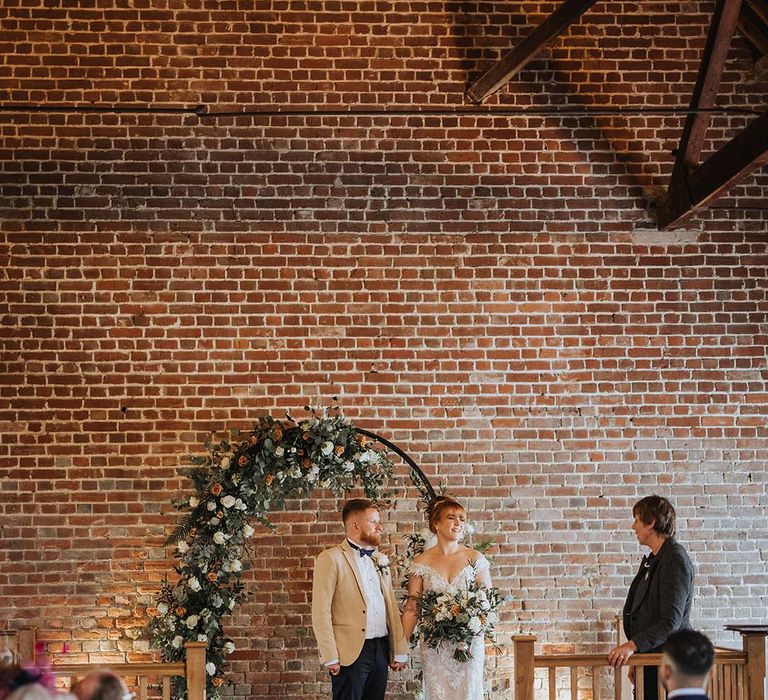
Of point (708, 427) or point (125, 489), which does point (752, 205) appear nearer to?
point (708, 427)

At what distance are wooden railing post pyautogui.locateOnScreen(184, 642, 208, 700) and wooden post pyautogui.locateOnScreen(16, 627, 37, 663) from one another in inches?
86.4

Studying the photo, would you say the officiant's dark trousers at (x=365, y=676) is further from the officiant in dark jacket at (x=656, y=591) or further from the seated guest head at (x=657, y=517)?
the seated guest head at (x=657, y=517)

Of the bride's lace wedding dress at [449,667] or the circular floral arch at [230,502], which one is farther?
the circular floral arch at [230,502]

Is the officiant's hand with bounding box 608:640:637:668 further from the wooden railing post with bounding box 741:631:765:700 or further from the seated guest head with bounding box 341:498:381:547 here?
the seated guest head with bounding box 341:498:381:547

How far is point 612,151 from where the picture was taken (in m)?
7.19

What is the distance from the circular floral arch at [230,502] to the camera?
6.20 m

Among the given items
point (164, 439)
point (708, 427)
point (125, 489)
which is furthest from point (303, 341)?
point (708, 427)

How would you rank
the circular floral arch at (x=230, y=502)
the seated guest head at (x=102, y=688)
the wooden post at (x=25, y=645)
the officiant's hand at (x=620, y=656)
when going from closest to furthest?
the seated guest head at (x=102, y=688), the officiant's hand at (x=620, y=656), the circular floral arch at (x=230, y=502), the wooden post at (x=25, y=645)

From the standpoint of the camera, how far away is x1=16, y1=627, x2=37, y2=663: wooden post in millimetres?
6445

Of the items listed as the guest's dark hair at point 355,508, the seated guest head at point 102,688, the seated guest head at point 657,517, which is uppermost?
the guest's dark hair at point 355,508

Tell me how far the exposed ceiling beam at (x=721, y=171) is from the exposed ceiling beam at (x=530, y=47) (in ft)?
4.29

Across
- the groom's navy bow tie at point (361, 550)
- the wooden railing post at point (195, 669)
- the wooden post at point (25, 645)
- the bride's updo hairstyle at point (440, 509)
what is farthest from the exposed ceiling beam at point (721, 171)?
the wooden post at point (25, 645)

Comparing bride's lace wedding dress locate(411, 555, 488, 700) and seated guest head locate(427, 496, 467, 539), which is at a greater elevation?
seated guest head locate(427, 496, 467, 539)

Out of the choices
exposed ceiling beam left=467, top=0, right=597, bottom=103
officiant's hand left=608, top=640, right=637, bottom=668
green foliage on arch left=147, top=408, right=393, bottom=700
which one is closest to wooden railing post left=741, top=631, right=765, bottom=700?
officiant's hand left=608, top=640, right=637, bottom=668
